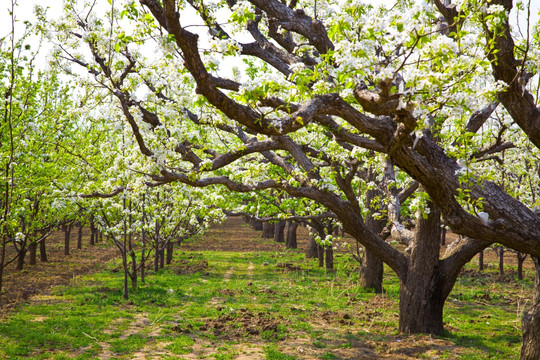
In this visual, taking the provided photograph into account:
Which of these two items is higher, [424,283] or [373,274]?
[424,283]

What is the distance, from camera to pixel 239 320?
1231 cm

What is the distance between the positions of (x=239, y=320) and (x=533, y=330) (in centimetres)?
734

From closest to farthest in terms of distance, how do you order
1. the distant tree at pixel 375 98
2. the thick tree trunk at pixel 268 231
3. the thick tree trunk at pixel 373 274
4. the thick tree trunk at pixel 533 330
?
the distant tree at pixel 375 98 → the thick tree trunk at pixel 533 330 → the thick tree trunk at pixel 373 274 → the thick tree trunk at pixel 268 231

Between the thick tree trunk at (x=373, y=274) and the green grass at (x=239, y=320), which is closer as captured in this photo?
the green grass at (x=239, y=320)

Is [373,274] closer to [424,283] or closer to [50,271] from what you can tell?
[424,283]

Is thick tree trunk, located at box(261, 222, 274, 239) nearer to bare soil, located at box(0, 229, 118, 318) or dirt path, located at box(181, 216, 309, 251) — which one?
dirt path, located at box(181, 216, 309, 251)

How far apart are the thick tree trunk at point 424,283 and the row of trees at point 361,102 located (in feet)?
0.09

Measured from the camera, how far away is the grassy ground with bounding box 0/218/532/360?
378 inches

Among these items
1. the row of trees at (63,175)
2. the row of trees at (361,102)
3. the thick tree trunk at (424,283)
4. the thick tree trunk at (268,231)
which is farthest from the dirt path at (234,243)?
the thick tree trunk at (424,283)

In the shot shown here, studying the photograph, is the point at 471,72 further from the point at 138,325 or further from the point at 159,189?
the point at 159,189

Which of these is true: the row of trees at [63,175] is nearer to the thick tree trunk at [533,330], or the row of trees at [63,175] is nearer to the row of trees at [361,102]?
the row of trees at [361,102]

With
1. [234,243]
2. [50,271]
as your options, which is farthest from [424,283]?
[234,243]

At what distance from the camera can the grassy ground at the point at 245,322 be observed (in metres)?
9.61

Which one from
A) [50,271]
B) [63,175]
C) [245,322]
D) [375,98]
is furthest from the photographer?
[50,271]
